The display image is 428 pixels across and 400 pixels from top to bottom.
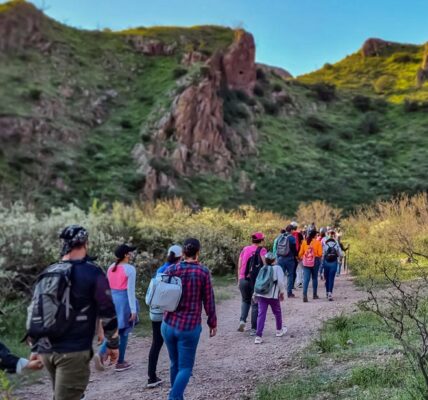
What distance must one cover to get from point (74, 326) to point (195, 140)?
35640 millimetres

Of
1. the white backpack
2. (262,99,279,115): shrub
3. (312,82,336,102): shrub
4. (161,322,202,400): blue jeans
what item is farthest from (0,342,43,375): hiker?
(312,82,336,102): shrub

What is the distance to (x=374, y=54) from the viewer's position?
9306 centimetres

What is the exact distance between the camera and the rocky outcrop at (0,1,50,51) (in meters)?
41.8

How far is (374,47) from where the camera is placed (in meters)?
93.8

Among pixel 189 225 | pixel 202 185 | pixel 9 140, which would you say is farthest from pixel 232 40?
pixel 189 225

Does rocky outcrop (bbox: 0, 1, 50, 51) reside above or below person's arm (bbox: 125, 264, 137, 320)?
above

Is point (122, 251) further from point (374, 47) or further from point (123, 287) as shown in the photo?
point (374, 47)

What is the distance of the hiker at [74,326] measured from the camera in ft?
10.8

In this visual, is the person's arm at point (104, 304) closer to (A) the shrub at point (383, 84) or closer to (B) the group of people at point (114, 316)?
(B) the group of people at point (114, 316)

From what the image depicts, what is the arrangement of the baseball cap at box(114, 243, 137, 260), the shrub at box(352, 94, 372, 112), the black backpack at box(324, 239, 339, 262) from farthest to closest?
the shrub at box(352, 94, 372, 112), the black backpack at box(324, 239, 339, 262), the baseball cap at box(114, 243, 137, 260)

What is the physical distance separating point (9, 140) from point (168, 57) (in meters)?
23.7

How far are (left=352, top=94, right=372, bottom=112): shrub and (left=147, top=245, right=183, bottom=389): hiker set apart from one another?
5784 cm

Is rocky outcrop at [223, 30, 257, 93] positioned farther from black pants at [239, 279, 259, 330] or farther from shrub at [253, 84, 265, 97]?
black pants at [239, 279, 259, 330]

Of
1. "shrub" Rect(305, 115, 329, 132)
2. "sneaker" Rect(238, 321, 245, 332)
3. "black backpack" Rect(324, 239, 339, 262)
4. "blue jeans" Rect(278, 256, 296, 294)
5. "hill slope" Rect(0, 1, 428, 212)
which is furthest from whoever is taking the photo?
"shrub" Rect(305, 115, 329, 132)
